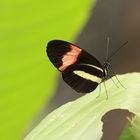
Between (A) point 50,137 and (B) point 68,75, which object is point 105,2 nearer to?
(B) point 68,75

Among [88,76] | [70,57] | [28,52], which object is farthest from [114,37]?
[28,52]

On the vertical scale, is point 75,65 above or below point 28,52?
below

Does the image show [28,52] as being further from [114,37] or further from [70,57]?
[114,37]

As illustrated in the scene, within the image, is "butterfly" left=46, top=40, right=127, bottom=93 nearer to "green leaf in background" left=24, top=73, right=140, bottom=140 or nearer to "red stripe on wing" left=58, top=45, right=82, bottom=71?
"red stripe on wing" left=58, top=45, right=82, bottom=71

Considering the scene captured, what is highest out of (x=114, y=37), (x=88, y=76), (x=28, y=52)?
(x=28, y=52)

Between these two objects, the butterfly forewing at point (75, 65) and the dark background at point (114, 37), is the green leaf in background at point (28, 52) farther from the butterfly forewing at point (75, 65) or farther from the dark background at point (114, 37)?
the dark background at point (114, 37)

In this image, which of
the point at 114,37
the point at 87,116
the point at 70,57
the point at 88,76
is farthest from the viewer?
the point at 114,37

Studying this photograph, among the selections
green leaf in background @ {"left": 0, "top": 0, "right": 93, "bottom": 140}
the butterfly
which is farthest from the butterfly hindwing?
green leaf in background @ {"left": 0, "top": 0, "right": 93, "bottom": 140}

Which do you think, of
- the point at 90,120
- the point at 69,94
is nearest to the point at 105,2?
the point at 69,94

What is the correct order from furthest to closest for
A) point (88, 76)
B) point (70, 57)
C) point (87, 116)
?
1. point (88, 76)
2. point (70, 57)
3. point (87, 116)
